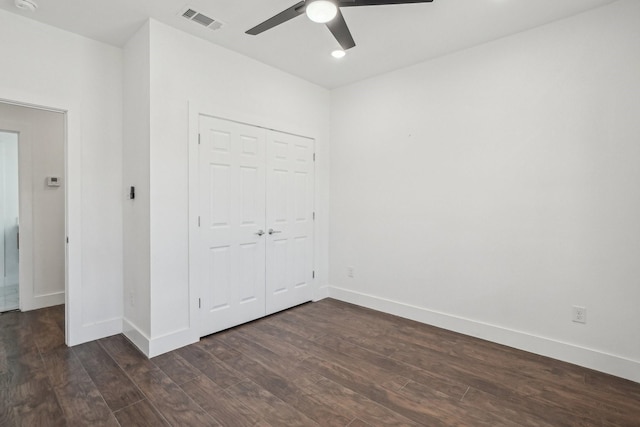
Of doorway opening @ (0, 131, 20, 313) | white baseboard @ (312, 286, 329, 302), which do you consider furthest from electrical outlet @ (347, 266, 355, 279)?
doorway opening @ (0, 131, 20, 313)

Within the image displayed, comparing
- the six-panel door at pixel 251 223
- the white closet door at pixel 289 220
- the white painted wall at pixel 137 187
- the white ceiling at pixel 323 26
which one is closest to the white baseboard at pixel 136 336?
the white painted wall at pixel 137 187

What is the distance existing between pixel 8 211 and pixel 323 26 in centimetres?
512

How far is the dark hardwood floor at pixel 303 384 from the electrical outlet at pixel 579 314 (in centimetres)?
38

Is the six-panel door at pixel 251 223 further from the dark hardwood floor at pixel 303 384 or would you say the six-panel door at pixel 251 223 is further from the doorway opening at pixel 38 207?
the doorway opening at pixel 38 207

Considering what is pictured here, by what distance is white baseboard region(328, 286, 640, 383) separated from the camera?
245 cm

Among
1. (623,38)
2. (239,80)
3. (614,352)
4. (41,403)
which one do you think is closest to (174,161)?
(239,80)

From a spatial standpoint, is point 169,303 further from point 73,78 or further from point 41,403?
point 73,78

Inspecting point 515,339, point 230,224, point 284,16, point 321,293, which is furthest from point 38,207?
point 515,339

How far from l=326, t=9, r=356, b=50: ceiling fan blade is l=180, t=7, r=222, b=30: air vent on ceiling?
1109 millimetres

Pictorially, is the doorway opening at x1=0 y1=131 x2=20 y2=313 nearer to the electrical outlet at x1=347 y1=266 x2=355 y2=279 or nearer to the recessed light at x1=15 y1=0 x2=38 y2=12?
the recessed light at x1=15 y1=0 x2=38 y2=12

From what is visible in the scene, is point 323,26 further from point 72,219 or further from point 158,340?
point 158,340

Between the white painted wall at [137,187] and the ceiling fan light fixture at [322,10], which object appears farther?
the white painted wall at [137,187]

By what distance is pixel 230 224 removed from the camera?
3.27 m

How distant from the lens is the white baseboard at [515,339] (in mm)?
2451
